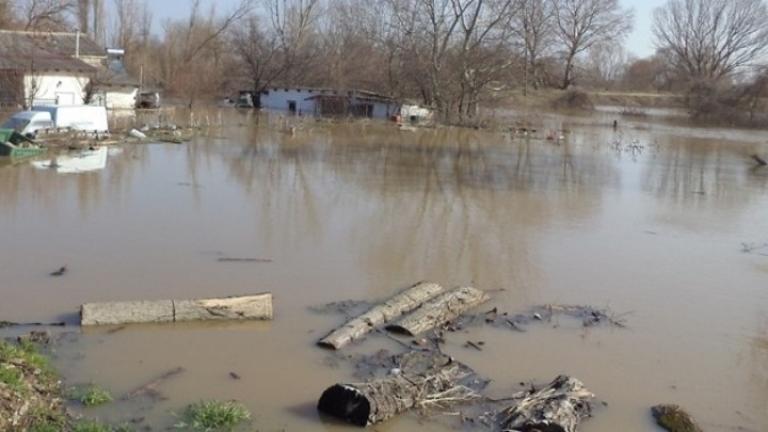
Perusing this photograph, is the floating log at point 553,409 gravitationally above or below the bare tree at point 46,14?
below

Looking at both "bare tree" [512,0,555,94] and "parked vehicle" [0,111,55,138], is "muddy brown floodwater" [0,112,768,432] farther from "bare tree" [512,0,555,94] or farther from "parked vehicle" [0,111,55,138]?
"bare tree" [512,0,555,94]

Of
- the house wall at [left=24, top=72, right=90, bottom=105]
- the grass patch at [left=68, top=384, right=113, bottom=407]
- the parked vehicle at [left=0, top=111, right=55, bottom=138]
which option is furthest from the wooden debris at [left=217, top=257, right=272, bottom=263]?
the house wall at [left=24, top=72, right=90, bottom=105]

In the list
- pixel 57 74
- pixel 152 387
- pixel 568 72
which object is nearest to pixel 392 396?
pixel 152 387

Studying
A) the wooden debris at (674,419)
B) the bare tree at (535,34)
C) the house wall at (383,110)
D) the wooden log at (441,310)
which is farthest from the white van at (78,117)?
the bare tree at (535,34)

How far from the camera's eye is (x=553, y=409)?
21.4ft

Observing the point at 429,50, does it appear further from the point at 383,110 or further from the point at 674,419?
the point at 674,419

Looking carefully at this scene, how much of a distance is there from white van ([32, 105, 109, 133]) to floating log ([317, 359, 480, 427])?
1968 centimetres

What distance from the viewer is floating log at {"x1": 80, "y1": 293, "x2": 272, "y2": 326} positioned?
822cm

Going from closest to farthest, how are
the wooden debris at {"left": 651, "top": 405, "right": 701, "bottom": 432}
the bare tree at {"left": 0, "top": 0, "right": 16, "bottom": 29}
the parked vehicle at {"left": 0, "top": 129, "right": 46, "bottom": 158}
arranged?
the wooden debris at {"left": 651, "top": 405, "right": 701, "bottom": 432} < the parked vehicle at {"left": 0, "top": 129, "right": 46, "bottom": 158} < the bare tree at {"left": 0, "top": 0, "right": 16, "bottom": 29}

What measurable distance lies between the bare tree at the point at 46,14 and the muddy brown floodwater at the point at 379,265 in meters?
21.4

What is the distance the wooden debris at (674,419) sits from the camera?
6.68 m

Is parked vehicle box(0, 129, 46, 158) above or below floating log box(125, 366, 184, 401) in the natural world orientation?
above

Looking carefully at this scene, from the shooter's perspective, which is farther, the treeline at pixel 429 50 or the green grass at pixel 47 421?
the treeline at pixel 429 50

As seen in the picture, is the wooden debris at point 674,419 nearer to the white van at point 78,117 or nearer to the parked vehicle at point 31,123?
the parked vehicle at point 31,123
